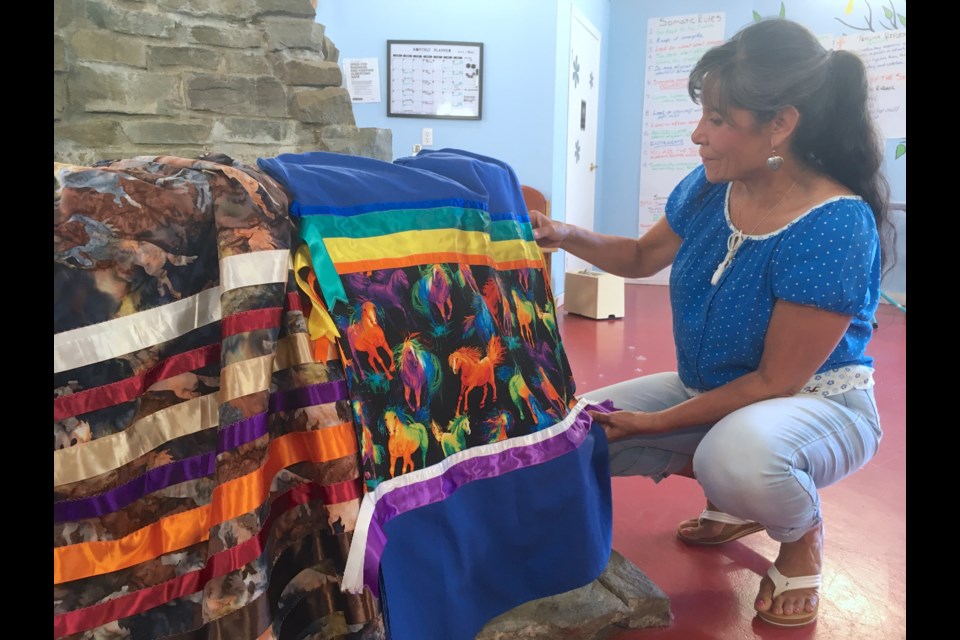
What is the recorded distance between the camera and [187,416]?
0.82 m

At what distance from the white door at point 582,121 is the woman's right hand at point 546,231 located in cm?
308

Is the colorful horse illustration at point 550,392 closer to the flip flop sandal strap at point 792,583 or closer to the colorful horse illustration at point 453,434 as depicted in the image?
the colorful horse illustration at point 453,434

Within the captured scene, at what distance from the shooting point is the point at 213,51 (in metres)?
2.86

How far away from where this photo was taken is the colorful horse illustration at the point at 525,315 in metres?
1.24

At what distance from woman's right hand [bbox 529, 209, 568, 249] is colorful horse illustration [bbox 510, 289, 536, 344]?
27 cm

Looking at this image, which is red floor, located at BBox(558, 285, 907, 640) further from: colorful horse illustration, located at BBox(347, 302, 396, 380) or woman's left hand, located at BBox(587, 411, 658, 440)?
colorful horse illustration, located at BBox(347, 302, 396, 380)

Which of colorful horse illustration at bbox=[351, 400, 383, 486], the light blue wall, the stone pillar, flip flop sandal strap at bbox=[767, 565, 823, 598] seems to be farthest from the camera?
the light blue wall

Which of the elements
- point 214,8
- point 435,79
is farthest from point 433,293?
point 435,79

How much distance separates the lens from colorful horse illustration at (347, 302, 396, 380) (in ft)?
3.10

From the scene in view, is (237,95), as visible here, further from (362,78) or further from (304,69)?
(362,78)

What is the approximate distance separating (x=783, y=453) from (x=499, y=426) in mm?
511

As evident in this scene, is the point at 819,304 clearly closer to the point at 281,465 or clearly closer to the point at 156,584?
the point at 281,465

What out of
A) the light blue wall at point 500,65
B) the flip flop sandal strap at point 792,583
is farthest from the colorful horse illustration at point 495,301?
the light blue wall at point 500,65

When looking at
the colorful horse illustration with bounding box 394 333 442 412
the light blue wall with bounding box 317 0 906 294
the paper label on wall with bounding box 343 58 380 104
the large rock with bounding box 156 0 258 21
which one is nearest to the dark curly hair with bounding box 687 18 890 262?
the colorful horse illustration with bounding box 394 333 442 412
